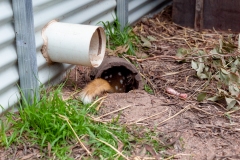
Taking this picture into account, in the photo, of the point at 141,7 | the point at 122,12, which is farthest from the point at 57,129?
the point at 141,7

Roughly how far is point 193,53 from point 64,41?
4.47 ft

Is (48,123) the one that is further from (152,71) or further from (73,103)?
(152,71)

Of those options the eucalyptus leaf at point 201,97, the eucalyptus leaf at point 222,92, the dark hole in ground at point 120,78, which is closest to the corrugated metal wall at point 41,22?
the dark hole in ground at point 120,78

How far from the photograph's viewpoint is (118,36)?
4605 mm

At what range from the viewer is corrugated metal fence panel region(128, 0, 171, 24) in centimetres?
507

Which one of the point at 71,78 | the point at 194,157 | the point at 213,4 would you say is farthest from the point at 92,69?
the point at 213,4

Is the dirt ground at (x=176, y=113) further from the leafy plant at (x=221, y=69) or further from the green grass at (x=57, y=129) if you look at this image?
the green grass at (x=57, y=129)

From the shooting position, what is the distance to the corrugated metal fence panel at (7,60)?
3.03m

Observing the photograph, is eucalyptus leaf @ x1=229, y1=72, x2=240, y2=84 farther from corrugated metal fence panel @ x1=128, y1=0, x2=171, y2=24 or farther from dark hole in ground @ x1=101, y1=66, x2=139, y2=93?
corrugated metal fence panel @ x1=128, y1=0, x2=171, y2=24

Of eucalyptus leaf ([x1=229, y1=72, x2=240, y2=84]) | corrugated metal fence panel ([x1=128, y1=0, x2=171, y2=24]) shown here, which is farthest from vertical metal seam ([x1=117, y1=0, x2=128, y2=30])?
eucalyptus leaf ([x1=229, y1=72, x2=240, y2=84])

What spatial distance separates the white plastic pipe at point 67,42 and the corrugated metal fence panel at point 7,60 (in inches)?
14.6

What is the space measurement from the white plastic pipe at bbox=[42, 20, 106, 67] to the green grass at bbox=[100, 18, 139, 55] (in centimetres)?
92

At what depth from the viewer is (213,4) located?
5.12 m

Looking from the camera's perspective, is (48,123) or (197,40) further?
(197,40)
